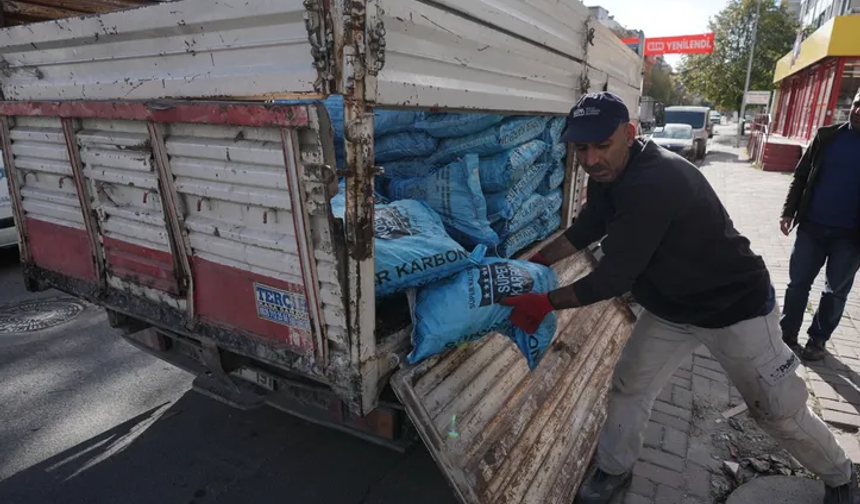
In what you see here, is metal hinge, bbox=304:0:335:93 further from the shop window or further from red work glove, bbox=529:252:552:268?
the shop window

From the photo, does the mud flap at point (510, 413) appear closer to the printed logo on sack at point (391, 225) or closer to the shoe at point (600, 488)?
the shoe at point (600, 488)

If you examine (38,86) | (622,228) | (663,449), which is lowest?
(663,449)

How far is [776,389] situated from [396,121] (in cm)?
245

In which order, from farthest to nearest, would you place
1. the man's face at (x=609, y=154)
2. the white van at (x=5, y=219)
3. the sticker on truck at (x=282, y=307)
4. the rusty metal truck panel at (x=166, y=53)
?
the white van at (x=5, y=219)
the man's face at (x=609, y=154)
the sticker on truck at (x=282, y=307)
the rusty metal truck panel at (x=166, y=53)

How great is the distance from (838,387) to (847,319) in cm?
157

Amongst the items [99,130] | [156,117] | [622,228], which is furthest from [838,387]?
[99,130]

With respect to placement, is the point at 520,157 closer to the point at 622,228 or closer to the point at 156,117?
the point at 622,228

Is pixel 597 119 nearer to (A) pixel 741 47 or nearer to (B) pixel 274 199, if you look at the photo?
(B) pixel 274 199

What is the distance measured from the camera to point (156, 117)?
2.12 m

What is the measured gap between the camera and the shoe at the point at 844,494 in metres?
2.46

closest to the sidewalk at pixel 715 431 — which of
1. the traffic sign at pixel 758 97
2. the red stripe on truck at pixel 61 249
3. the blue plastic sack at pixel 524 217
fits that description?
the blue plastic sack at pixel 524 217

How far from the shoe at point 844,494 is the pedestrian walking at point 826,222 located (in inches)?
73.5

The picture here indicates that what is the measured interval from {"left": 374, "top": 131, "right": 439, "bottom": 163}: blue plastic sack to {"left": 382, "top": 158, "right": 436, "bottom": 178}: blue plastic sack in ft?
0.11

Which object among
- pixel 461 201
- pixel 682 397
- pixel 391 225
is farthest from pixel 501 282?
pixel 682 397
